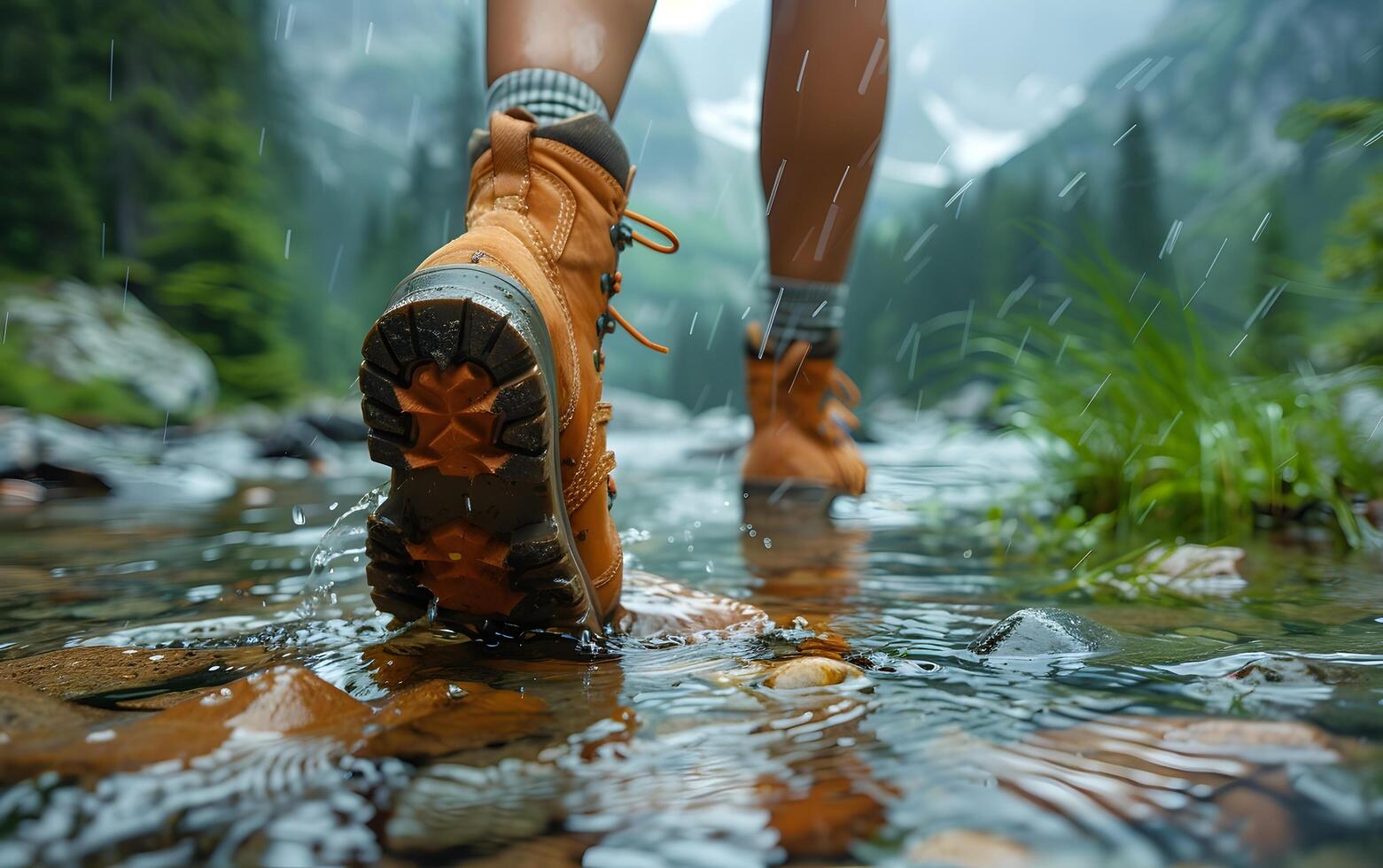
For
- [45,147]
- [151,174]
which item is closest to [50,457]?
[45,147]

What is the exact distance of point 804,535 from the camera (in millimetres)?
2092

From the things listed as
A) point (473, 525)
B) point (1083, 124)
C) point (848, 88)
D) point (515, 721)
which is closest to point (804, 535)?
point (848, 88)

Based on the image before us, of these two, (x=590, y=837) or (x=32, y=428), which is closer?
(x=590, y=837)

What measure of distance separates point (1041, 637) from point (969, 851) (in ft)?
1.63

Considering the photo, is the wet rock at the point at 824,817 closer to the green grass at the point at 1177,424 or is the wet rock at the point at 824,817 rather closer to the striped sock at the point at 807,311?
the green grass at the point at 1177,424

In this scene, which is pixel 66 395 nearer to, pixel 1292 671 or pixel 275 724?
pixel 275 724

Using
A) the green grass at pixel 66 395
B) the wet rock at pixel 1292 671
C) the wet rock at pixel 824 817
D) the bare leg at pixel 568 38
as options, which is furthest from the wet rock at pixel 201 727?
the green grass at pixel 66 395

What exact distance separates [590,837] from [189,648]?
2.36 feet

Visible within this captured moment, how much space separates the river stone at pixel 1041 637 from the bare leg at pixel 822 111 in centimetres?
132

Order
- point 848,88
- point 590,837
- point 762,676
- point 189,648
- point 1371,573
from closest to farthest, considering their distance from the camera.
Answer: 1. point 590,837
2. point 762,676
3. point 189,648
4. point 1371,573
5. point 848,88

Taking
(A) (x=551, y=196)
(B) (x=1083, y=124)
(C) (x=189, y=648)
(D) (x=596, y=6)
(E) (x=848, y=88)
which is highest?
(B) (x=1083, y=124)

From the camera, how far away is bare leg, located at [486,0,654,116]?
1231 mm

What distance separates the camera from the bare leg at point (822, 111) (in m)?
1.98

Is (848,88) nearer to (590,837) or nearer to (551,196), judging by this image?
(551,196)
